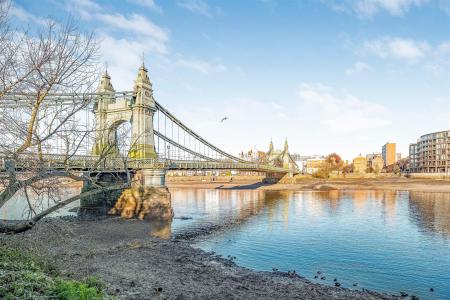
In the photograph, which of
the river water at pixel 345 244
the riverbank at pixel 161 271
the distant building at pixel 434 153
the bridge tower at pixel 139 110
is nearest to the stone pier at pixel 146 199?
the river water at pixel 345 244

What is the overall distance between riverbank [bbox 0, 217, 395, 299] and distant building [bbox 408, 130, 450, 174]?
4954 inches

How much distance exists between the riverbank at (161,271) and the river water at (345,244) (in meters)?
1.81

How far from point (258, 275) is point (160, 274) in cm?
507

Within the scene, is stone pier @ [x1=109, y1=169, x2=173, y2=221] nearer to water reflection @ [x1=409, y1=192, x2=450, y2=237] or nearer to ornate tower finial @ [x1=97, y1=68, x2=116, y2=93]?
ornate tower finial @ [x1=97, y1=68, x2=116, y2=93]

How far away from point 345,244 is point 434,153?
125 m

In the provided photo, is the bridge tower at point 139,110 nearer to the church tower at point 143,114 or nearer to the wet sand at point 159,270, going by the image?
the church tower at point 143,114

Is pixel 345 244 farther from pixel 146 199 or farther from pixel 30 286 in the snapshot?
pixel 30 286

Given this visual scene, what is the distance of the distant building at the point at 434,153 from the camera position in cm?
12238

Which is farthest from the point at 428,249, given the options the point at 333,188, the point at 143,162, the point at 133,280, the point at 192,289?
the point at 333,188

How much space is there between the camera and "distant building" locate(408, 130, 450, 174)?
122375 millimetres

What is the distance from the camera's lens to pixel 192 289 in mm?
13789

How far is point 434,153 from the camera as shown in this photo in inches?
5005

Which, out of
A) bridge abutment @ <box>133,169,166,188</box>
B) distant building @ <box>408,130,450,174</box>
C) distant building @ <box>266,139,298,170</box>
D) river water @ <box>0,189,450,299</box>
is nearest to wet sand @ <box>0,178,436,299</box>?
river water @ <box>0,189,450,299</box>

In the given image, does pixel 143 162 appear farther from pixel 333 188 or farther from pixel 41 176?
pixel 333 188
